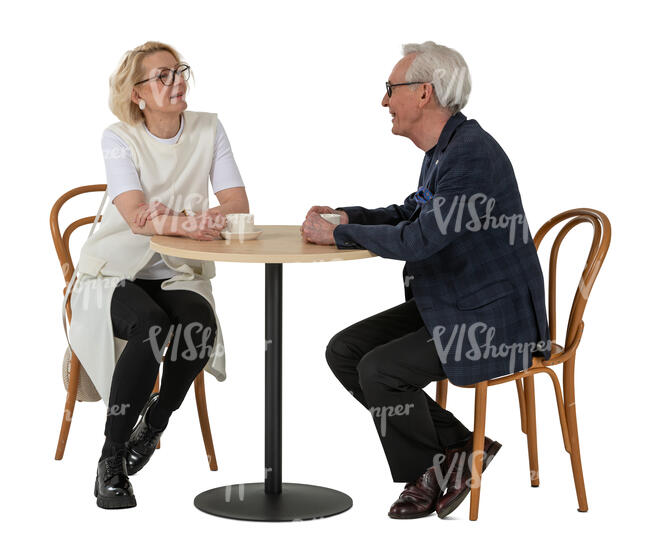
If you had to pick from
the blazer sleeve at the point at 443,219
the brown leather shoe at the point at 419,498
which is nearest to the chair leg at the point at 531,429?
the brown leather shoe at the point at 419,498

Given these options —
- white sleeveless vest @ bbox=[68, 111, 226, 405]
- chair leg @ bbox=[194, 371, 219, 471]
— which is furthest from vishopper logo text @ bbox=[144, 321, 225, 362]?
chair leg @ bbox=[194, 371, 219, 471]

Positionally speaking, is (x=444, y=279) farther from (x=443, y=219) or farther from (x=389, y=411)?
(x=389, y=411)

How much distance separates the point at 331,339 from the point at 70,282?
1050mm

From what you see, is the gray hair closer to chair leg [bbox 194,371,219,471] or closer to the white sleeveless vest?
the white sleeveless vest

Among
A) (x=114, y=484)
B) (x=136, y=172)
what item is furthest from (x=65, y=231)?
(x=114, y=484)

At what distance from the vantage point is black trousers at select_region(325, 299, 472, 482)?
4.66 m

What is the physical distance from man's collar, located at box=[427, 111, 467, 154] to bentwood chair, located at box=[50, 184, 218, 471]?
4.46 feet

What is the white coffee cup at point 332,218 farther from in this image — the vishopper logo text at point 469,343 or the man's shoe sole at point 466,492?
the man's shoe sole at point 466,492

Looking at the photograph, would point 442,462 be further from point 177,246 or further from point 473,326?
point 177,246

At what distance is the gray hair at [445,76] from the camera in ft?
15.5

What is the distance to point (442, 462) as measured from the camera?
15.8 feet

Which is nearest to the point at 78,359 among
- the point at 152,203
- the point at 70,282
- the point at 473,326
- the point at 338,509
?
the point at 70,282

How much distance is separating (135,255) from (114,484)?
2.81ft

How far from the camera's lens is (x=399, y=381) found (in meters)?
4.68
